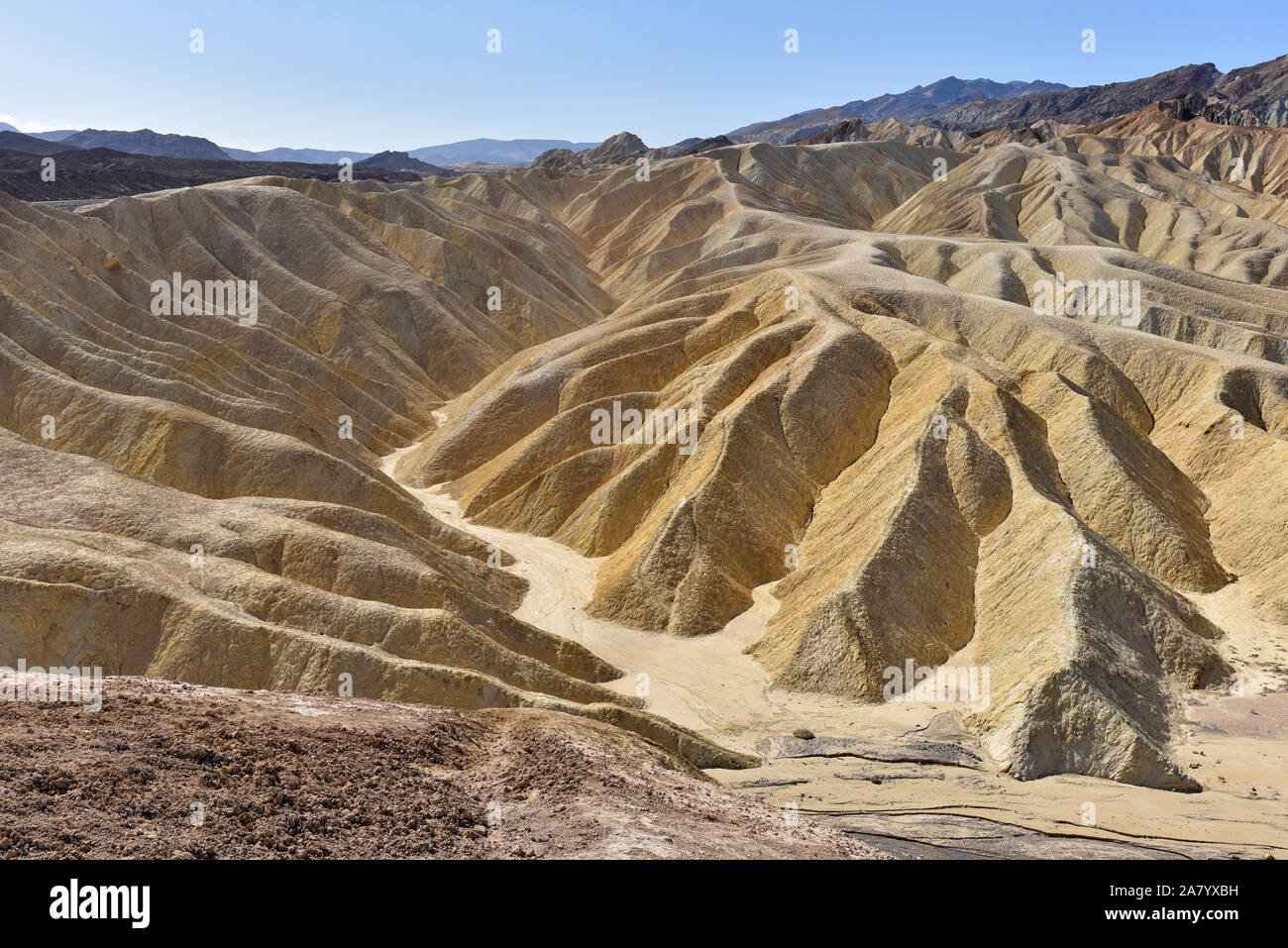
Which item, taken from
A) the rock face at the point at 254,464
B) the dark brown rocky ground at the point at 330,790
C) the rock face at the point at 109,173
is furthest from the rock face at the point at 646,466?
the rock face at the point at 109,173

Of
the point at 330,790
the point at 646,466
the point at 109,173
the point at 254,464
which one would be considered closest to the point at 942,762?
the point at 330,790

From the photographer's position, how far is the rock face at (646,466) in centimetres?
2614

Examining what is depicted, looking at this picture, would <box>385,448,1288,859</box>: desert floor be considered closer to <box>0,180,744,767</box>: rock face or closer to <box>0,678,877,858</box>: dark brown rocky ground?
<box>0,180,744,767</box>: rock face

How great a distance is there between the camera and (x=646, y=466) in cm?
4497

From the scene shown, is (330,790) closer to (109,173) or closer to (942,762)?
(942,762)

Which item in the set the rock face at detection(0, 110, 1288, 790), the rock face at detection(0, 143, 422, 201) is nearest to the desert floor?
the rock face at detection(0, 110, 1288, 790)

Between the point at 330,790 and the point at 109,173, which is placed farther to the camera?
the point at 109,173

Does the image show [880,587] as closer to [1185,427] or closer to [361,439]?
[1185,427]

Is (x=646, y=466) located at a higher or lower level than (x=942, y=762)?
higher

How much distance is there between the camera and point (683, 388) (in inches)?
2008

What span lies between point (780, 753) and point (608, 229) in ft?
344

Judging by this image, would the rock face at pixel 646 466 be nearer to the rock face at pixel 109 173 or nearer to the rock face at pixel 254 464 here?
the rock face at pixel 254 464

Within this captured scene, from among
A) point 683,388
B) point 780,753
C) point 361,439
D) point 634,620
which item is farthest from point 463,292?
point 780,753
